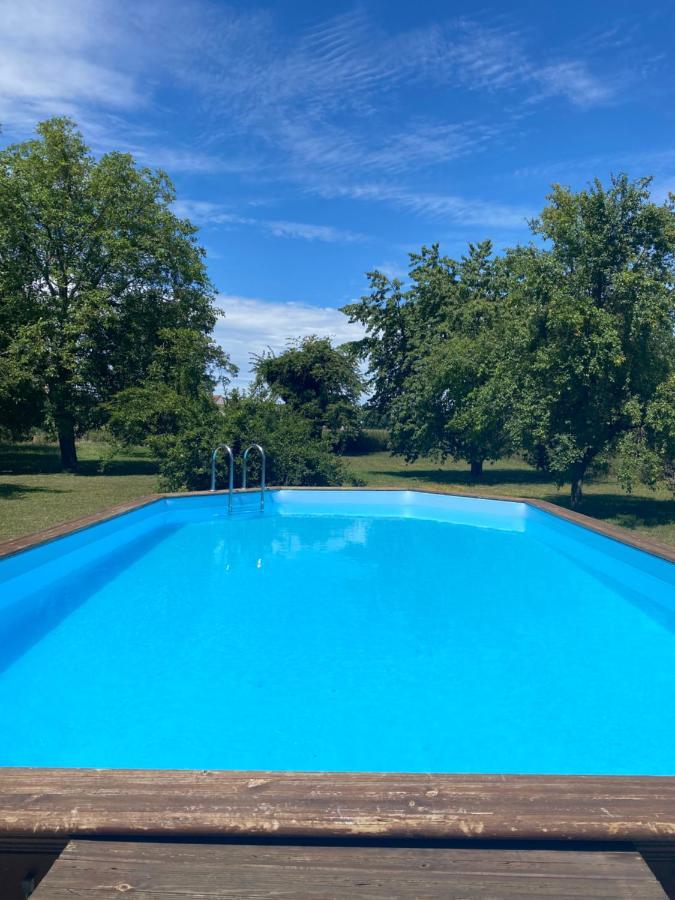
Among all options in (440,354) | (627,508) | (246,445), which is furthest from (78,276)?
(627,508)

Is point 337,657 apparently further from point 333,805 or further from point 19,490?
point 19,490

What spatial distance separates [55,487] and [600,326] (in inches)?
579

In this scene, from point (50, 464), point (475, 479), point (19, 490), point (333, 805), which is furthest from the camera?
point (50, 464)

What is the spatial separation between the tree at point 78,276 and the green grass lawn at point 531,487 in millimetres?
8441

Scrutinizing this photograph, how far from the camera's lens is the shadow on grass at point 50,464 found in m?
20.8

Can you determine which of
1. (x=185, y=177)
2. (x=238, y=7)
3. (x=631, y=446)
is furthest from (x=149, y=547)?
(x=185, y=177)

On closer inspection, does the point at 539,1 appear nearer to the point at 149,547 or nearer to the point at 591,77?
the point at 591,77

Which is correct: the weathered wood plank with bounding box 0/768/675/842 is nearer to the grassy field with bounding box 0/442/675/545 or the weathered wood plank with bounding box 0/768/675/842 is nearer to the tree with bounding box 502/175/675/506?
the grassy field with bounding box 0/442/675/545

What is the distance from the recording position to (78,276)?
800 inches

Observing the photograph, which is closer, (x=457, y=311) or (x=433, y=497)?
(x=433, y=497)

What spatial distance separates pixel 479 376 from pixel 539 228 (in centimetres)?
535

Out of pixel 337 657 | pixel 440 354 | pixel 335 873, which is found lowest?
pixel 337 657

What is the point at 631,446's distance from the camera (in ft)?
42.3

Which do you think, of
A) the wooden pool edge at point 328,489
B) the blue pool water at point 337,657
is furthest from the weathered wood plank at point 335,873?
the wooden pool edge at point 328,489
